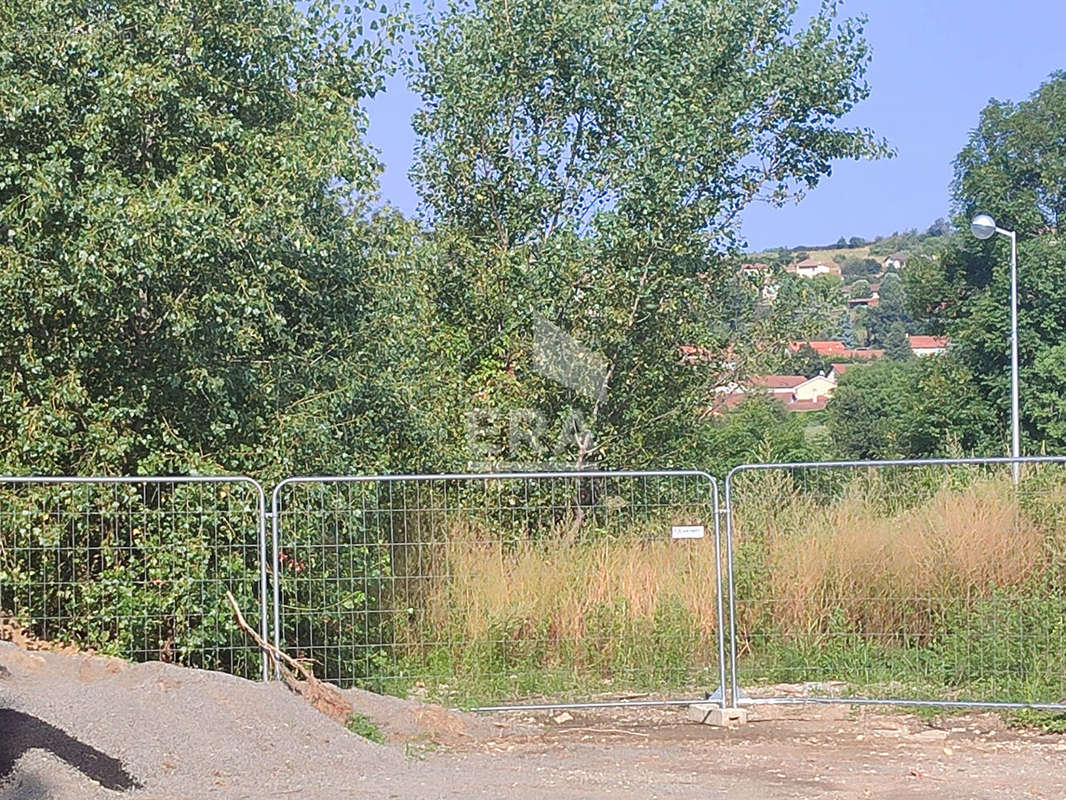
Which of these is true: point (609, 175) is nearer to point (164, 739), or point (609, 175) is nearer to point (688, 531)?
point (688, 531)

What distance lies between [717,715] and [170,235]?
533 centimetres

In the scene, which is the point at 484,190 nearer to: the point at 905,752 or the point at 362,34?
the point at 362,34

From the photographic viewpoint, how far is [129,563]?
1066 centimetres

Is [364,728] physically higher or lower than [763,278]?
lower

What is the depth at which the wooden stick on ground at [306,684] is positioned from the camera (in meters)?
9.54

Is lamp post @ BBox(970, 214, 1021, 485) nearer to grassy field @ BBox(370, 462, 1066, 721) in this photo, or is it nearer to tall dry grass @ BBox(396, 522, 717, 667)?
grassy field @ BBox(370, 462, 1066, 721)

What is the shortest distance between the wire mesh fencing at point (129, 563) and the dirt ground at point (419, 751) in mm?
950

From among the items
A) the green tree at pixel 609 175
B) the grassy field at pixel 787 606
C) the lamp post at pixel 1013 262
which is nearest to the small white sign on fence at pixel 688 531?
the grassy field at pixel 787 606

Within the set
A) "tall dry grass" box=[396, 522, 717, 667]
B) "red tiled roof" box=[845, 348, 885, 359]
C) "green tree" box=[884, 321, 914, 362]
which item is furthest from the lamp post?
"green tree" box=[884, 321, 914, 362]

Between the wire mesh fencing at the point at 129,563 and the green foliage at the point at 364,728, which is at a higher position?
the wire mesh fencing at the point at 129,563

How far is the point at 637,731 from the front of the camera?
10.0 meters

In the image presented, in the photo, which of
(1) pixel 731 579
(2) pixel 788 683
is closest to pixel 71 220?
(1) pixel 731 579

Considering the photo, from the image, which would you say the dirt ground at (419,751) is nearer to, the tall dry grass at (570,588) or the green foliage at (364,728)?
the green foliage at (364,728)

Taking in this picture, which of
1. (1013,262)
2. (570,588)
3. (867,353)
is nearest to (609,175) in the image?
(570,588)
